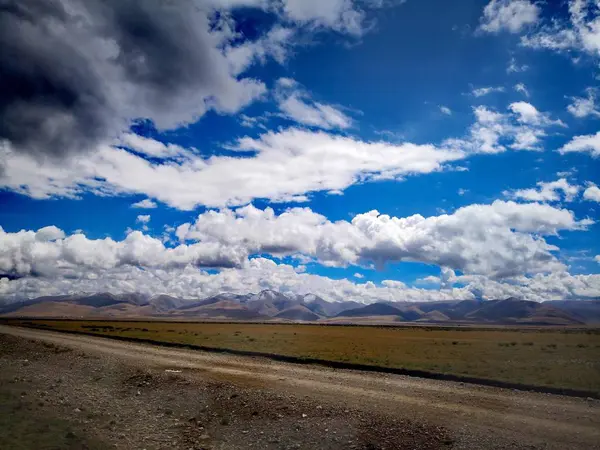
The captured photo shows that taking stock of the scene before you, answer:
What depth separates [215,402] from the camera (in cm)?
1822

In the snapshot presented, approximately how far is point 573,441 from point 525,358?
25703mm

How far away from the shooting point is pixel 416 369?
2845 centimetres

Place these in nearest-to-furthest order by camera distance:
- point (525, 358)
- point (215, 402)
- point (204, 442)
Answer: point (204, 442) < point (215, 402) < point (525, 358)

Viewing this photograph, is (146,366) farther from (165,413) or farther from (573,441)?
(573,441)

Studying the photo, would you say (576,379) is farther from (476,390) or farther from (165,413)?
(165,413)

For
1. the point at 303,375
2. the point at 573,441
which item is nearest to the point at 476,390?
the point at 573,441

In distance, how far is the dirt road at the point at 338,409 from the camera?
44.4 ft

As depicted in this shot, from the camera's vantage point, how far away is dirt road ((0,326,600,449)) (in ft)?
44.4

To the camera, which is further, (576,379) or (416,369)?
(416,369)

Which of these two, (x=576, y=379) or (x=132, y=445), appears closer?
(x=132, y=445)

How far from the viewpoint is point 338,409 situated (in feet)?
56.0

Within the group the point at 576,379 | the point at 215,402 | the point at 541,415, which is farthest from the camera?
the point at 576,379

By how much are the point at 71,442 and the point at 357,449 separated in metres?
9.69

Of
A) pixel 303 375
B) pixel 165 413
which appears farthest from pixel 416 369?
pixel 165 413
